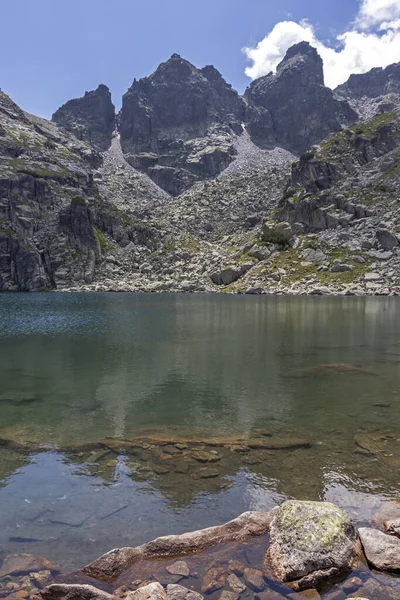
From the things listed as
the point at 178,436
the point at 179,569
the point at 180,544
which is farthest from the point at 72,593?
the point at 178,436

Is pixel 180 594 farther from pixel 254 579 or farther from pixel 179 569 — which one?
pixel 254 579

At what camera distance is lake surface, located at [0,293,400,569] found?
12812 millimetres

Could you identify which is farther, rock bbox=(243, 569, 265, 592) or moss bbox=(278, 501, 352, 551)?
moss bbox=(278, 501, 352, 551)

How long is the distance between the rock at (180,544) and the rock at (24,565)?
3.32 feet

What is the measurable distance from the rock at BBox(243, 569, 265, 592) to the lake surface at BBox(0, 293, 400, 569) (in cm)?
257

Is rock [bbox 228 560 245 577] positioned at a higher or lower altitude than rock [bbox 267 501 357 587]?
lower

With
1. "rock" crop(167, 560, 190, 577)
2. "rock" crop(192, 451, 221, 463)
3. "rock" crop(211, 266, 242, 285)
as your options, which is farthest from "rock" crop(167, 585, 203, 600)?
"rock" crop(211, 266, 242, 285)

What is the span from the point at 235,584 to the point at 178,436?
10284 mm

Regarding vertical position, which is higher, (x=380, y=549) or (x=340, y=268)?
(x=340, y=268)

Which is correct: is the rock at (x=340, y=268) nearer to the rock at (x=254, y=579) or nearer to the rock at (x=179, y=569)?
the rock at (x=254, y=579)

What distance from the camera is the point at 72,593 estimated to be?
29.0ft

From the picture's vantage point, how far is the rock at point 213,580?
367 inches

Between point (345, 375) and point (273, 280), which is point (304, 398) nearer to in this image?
point (345, 375)

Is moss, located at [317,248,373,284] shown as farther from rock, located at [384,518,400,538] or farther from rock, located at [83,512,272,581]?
rock, located at [83,512,272,581]
